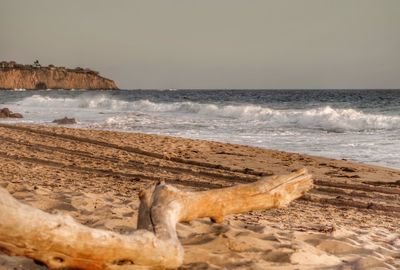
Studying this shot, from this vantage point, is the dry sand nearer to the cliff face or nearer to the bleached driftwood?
the bleached driftwood

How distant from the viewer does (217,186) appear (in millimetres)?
8297

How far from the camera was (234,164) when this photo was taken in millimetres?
10812

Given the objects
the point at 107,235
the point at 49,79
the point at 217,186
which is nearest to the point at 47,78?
the point at 49,79

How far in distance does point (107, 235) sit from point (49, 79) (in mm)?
151404

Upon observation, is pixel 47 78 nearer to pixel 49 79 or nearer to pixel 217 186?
pixel 49 79

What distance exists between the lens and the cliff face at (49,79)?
452 ft

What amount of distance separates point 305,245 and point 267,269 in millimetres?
725

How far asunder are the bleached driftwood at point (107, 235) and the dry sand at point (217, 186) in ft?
1.42

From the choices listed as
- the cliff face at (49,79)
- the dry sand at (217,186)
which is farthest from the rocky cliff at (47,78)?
the dry sand at (217,186)

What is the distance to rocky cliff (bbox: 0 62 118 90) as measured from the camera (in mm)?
137625

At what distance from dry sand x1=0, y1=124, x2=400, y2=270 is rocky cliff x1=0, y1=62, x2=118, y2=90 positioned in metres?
132

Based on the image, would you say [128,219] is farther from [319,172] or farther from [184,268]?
[319,172]

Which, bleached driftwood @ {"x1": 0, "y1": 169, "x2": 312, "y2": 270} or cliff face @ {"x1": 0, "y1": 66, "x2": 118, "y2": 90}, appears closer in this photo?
bleached driftwood @ {"x1": 0, "y1": 169, "x2": 312, "y2": 270}

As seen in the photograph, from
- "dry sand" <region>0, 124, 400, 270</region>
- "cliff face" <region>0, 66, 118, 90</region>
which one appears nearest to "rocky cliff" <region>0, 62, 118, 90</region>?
"cliff face" <region>0, 66, 118, 90</region>
